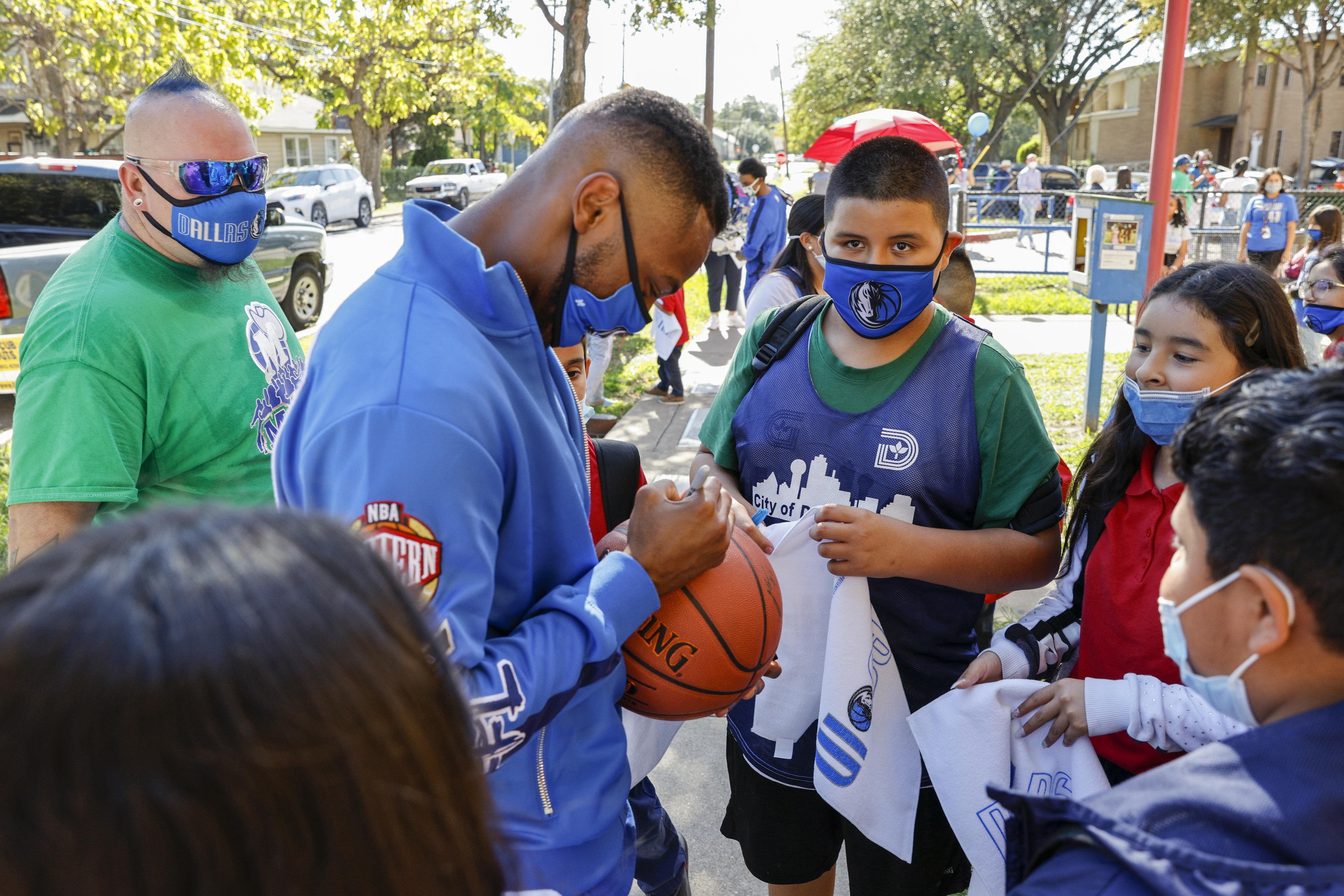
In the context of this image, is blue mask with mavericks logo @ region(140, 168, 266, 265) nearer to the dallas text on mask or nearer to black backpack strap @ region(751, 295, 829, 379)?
the dallas text on mask

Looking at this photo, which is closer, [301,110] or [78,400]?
[78,400]

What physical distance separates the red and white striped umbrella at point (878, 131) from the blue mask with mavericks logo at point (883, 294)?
1086 cm

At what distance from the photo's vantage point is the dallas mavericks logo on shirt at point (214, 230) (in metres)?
2.76

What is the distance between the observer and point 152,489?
2529 millimetres

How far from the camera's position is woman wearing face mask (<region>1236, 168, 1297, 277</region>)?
1477cm

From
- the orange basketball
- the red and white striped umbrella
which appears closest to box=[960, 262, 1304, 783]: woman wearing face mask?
the orange basketball

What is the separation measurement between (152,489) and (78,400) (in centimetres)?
32

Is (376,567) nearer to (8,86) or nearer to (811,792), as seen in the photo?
(811,792)

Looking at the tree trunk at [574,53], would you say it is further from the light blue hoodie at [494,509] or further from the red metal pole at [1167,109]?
the light blue hoodie at [494,509]

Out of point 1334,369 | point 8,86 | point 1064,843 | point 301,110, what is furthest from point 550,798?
point 301,110

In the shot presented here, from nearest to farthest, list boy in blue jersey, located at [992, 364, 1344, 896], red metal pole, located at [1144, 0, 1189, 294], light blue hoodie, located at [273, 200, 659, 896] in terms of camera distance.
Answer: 1. boy in blue jersey, located at [992, 364, 1344, 896]
2. light blue hoodie, located at [273, 200, 659, 896]
3. red metal pole, located at [1144, 0, 1189, 294]

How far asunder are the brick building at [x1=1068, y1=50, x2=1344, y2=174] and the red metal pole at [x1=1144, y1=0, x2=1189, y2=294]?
36.7 meters

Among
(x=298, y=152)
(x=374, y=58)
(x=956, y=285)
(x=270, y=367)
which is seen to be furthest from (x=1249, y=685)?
(x=298, y=152)

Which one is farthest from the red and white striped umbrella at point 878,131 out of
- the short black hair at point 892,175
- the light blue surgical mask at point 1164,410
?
the light blue surgical mask at point 1164,410
